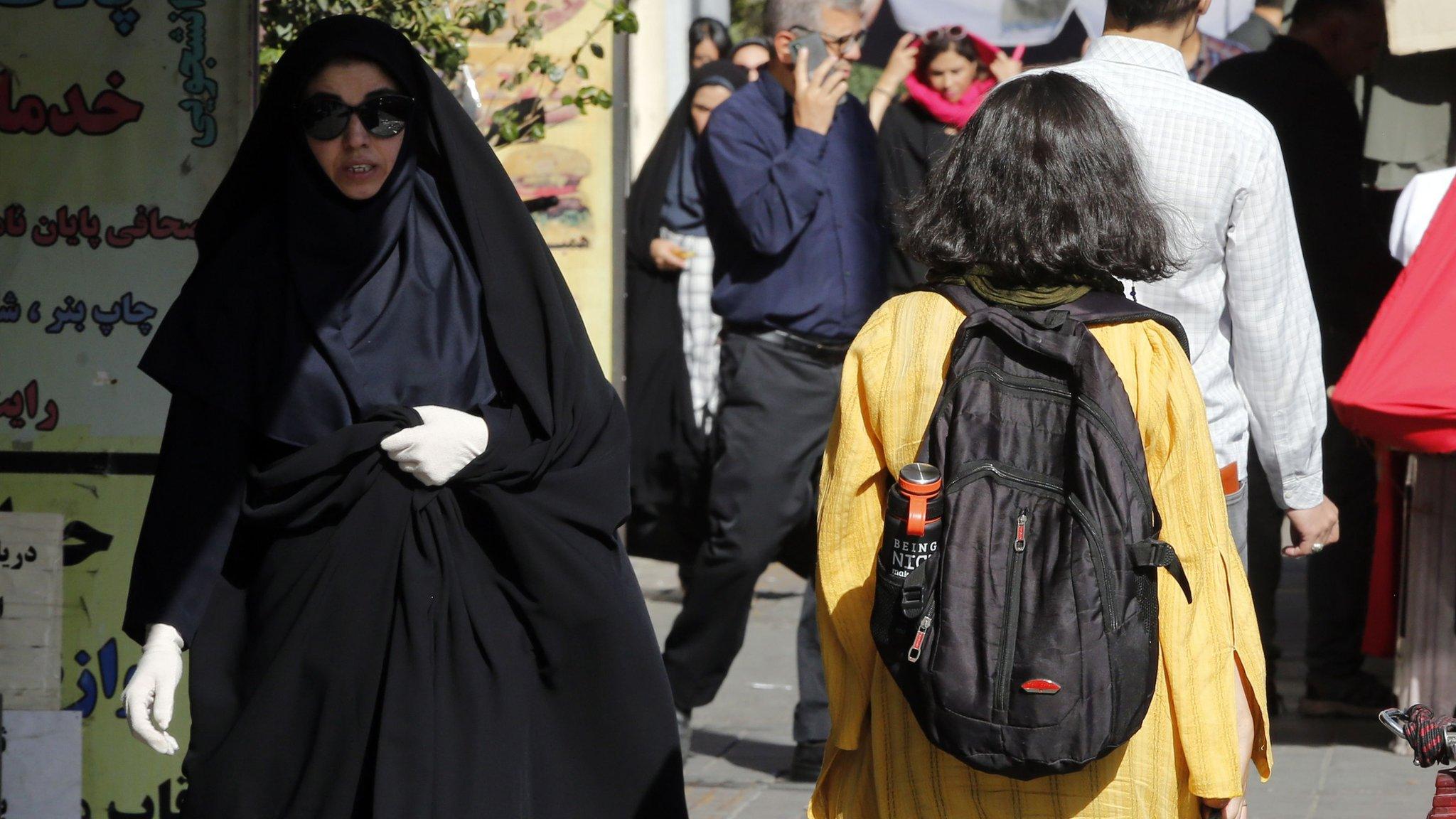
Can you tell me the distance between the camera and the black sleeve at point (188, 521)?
10.1 ft

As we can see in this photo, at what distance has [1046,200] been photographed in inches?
101

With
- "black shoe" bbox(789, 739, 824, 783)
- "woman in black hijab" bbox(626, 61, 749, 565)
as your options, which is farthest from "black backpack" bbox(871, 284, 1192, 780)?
"woman in black hijab" bbox(626, 61, 749, 565)

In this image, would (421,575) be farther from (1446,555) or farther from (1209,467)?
(1446,555)

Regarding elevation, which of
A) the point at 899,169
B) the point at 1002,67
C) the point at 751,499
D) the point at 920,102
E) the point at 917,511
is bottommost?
the point at 751,499

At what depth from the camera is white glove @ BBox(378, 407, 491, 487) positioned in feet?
9.86

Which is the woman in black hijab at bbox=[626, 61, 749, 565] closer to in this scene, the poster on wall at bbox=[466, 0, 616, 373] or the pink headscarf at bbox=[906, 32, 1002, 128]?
the poster on wall at bbox=[466, 0, 616, 373]

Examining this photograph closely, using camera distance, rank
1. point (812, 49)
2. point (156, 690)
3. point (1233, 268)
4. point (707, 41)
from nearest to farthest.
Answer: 1. point (156, 690)
2. point (1233, 268)
3. point (812, 49)
4. point (707, 41)

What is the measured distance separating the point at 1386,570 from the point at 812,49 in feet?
7.98

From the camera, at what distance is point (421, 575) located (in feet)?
9.96

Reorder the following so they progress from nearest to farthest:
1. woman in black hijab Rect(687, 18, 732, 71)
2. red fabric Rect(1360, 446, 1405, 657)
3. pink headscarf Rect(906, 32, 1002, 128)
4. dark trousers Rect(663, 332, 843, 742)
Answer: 1. dark trousers Rect(663, 332, 843, 742)
2. red fabric Rect(1360, 446, 1405, 657)
3. pink headscarf Rect(906, 32, 1002, 128)
4. woman in black hijab Rect(687, 18, 732, 71)

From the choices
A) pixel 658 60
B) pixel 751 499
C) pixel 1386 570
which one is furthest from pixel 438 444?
pixel 658 60

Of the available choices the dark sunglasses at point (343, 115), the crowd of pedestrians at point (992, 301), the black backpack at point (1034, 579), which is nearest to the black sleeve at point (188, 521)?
the dark sunglasses at point (343, 115)

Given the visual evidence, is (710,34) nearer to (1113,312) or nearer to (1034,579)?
(1113,312)

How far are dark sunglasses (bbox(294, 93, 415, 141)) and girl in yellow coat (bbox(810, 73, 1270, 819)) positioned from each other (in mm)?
1008
